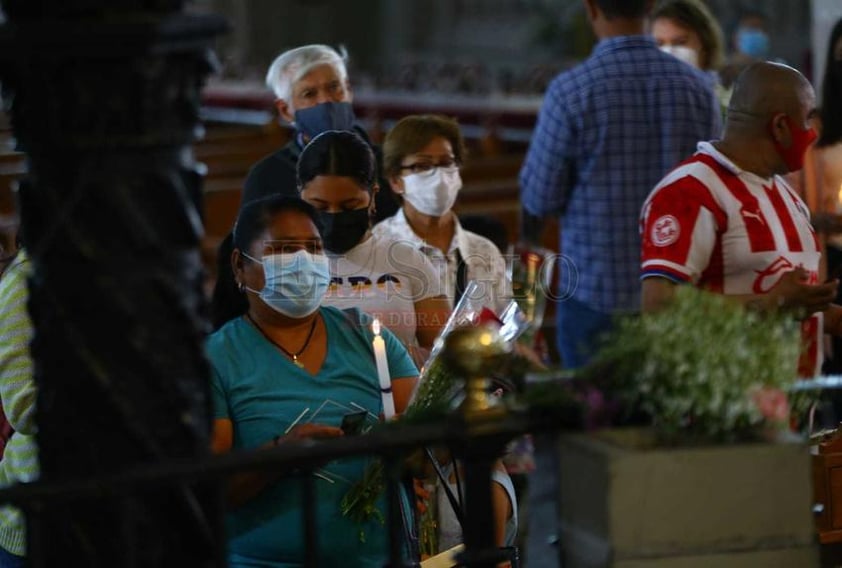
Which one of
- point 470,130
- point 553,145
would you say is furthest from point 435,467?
→ point 470,130

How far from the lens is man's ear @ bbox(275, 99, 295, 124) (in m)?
6.09

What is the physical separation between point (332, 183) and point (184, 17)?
199 centimetres

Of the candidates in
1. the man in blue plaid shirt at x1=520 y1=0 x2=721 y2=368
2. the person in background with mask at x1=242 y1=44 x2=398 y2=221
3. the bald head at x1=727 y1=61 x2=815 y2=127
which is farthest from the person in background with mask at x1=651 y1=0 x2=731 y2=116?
the bald head at x1=727 y1=61 x2=815 y2=127

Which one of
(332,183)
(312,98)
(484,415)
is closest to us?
(484,415)

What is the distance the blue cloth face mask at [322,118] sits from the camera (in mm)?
5812

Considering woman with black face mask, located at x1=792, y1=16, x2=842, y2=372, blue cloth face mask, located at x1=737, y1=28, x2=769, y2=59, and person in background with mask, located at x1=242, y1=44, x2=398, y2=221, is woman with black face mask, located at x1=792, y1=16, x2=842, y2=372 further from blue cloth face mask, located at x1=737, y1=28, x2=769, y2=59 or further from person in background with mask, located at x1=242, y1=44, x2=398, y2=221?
blue cloth face mask, located at x1=737, y1=28, x2=769, y2=59

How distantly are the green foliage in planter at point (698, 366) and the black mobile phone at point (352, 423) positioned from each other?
0.83m

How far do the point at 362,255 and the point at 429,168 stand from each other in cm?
55

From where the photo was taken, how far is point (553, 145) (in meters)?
6.20

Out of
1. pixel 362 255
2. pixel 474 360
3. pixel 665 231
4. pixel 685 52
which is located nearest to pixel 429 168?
pixel 362 255

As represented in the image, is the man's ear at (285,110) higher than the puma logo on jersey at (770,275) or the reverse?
higher

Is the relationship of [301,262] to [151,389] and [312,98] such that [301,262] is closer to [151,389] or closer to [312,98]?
[151,389]

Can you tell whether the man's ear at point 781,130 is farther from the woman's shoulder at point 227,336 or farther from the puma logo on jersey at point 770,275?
the woman's shoulder at point 227,336

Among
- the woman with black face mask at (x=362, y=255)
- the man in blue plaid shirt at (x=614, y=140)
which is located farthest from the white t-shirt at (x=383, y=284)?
the man in blue plaid shirt at (x=614, y=140)
